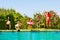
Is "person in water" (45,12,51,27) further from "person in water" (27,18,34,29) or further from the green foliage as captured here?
"person in water" (27,18,34,29)

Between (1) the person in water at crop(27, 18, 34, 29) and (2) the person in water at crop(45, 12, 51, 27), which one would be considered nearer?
(2) the person in water at crop(45, 12, 51, 27)

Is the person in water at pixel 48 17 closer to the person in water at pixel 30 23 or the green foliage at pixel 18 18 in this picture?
the green foliage at pixel 18 18

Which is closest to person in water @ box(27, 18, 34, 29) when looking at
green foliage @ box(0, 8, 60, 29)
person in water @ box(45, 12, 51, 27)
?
green foliage @ box(0, 8, 60, 29)

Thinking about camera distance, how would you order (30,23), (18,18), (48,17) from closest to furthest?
1. (48,17)
2. (30,23)
3. (18,18)

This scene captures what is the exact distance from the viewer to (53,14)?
1602 centimetres

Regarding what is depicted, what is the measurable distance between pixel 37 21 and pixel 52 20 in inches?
47.2

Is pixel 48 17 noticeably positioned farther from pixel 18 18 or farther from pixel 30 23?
pixel 18 18

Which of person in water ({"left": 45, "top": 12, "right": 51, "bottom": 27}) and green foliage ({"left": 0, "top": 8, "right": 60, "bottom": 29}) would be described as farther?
green foliage ({"left": 0, "top": 8, "right": 60, "bottom": 29})

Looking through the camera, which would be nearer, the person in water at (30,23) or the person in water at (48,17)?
the person in water at (48,17)

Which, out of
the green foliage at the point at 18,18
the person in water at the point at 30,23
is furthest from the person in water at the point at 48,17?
the person in water at the point at 30,23

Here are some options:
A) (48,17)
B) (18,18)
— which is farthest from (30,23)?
(48,17)

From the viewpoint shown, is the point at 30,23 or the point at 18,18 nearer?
the point at 30,23

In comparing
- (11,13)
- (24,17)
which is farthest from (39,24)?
(11,13)

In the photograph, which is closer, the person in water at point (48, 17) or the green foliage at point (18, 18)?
the person in water at point (48, 17)
